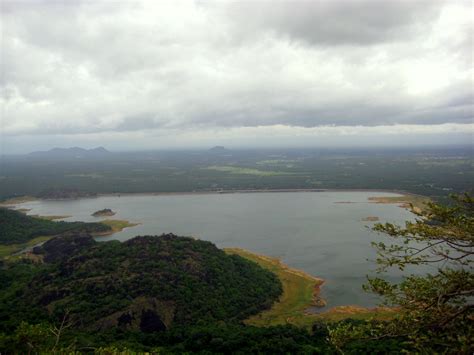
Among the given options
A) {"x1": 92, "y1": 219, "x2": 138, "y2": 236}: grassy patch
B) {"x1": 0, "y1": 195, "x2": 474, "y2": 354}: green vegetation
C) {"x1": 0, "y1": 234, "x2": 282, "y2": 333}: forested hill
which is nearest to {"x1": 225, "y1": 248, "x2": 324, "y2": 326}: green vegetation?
{"x1": 0, "y1": 195, "x2": 474, "y2": 354}: green vegetation

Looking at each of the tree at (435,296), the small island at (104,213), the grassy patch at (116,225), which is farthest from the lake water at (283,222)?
the tree at (435,296)

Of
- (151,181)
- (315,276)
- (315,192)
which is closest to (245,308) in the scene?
(315,276)

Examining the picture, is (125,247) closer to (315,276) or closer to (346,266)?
(315,276)

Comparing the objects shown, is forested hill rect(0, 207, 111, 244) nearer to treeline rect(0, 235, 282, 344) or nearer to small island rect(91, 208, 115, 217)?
small island rect(91, 208, 115, 217)

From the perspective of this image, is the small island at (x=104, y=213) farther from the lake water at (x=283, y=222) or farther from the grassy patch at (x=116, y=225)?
the grassy patch at (x=116, y=225)

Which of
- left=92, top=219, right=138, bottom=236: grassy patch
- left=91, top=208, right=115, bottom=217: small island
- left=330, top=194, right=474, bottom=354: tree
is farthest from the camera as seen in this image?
left=91, top=208, right=115, bottom=217: small island

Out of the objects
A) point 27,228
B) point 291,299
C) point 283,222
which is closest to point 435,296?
point 291,299
